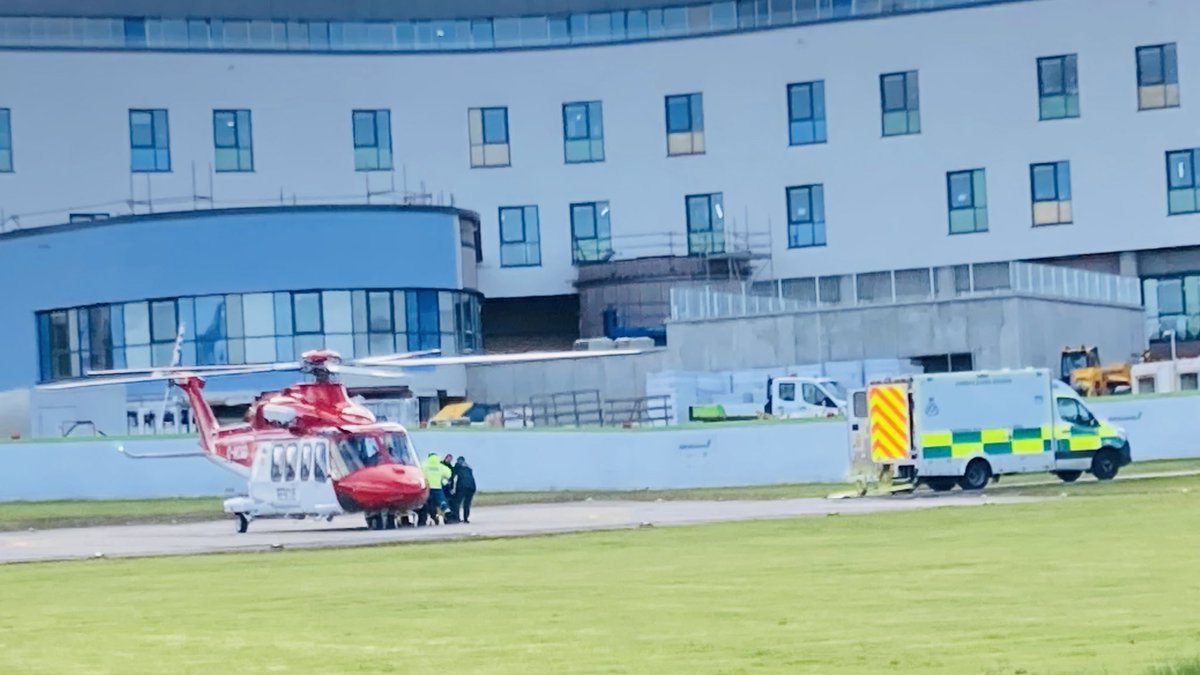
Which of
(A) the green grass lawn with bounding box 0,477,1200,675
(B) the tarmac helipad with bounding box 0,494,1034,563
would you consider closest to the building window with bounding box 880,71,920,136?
(B) the tarmac helipad with bounding box 0,494,1034,563

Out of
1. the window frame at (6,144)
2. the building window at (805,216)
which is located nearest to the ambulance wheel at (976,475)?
the building window at (805,216)

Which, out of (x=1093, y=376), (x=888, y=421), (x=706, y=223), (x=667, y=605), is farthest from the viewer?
(x=706, y=223)

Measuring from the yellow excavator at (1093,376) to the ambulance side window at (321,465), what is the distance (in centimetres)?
2489

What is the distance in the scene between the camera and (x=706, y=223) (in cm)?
7369

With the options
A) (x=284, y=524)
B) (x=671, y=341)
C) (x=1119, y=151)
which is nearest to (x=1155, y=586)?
(x=284, y=524)

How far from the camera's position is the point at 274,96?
7325 centimetres

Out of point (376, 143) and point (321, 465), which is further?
point (376, 143)

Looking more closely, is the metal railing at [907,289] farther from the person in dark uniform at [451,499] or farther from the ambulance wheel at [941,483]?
the person in dark uniform at [451,499]

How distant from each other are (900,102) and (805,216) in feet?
15.4

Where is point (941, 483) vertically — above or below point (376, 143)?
below

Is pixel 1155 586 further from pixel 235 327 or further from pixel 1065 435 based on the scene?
pixel 235 327

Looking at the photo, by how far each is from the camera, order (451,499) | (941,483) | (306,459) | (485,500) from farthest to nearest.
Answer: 1. (485,500)
2. (941,483)
3. (451,499)
4. (306,459)

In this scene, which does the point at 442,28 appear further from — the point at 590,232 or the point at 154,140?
the point at 154,140

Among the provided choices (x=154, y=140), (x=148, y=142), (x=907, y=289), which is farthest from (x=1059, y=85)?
(x=148, y=142)
